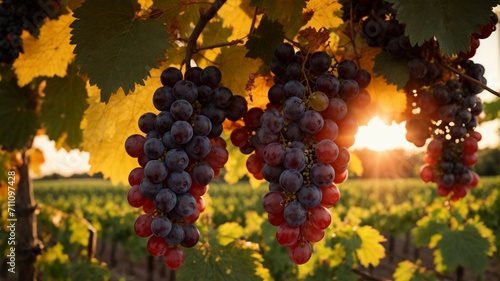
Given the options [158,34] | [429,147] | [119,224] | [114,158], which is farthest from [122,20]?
[119,224]

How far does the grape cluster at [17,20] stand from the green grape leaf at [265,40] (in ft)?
2.92

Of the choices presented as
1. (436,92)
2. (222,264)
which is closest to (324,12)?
(436,92)

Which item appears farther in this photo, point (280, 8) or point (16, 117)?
point (16, 117)

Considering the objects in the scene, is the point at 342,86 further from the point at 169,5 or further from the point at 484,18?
the point at 169,5

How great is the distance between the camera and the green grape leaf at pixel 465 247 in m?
4.04

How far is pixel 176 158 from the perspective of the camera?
1.06m

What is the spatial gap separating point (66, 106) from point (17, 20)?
0.46 metres

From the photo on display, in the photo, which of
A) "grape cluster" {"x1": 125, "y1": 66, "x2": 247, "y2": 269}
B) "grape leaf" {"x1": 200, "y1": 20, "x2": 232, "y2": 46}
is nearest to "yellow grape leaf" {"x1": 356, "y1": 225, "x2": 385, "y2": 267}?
"grape leaf" {"x1": 200, "y1": 20, "x2": 232, "y2": 46}

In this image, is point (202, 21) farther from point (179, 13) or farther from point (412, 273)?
point (412, 273)

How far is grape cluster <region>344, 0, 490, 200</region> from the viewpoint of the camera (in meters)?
1.29

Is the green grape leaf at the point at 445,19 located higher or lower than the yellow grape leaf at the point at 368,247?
higher

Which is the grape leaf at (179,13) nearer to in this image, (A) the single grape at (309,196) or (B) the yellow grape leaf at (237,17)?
(B) the yellow grape leaf at (237,17)

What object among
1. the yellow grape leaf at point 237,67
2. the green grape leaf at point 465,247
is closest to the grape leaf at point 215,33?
the yellow grape leaf at point 237,67

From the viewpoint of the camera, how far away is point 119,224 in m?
10.1
